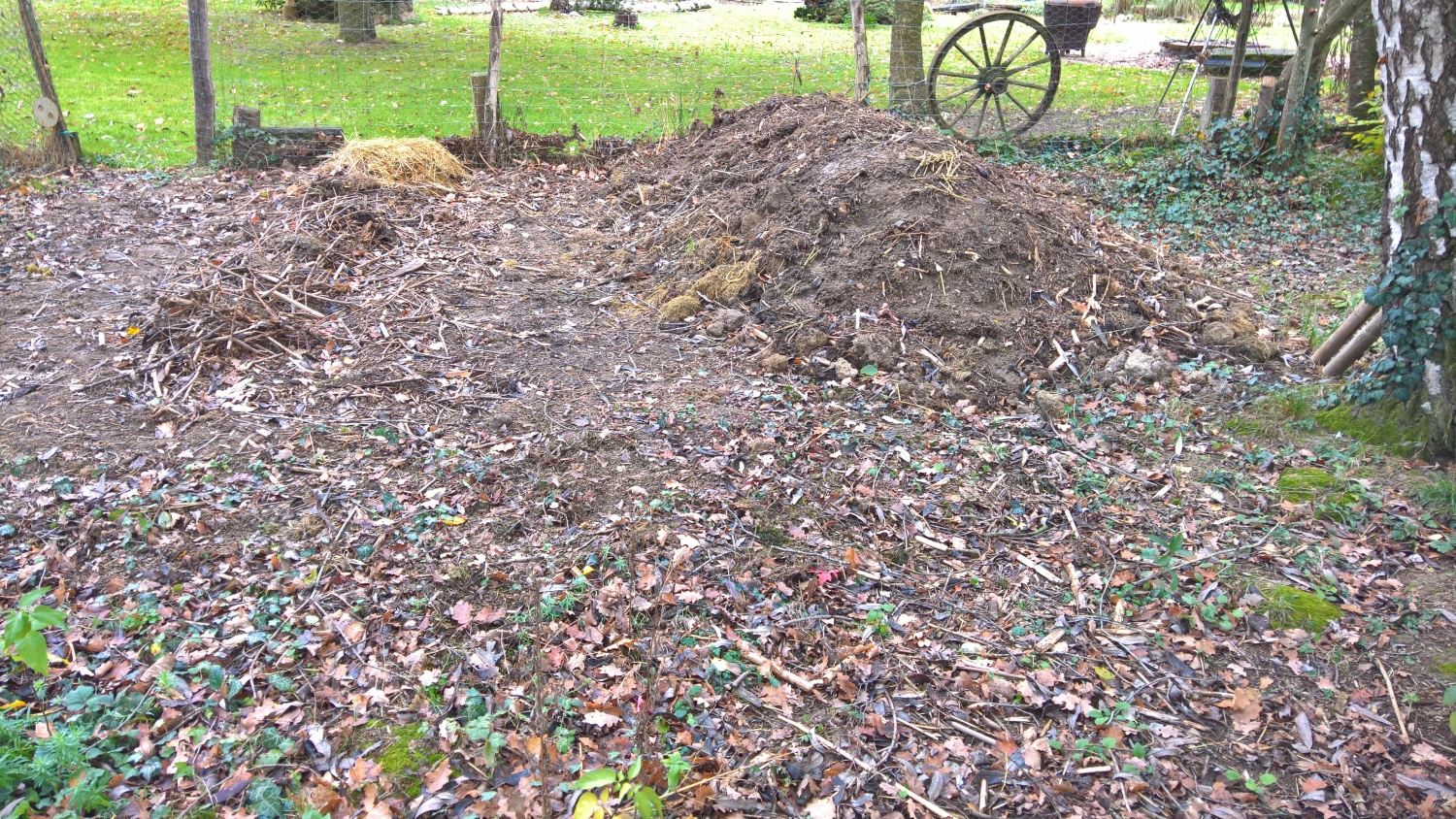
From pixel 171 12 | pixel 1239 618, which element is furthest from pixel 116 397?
pixel 171 12

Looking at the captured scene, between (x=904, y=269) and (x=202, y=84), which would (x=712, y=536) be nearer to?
(x=904, y=269)

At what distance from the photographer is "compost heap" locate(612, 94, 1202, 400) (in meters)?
5.05

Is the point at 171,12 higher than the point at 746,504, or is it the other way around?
the point at 171,12

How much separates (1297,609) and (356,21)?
1566cm

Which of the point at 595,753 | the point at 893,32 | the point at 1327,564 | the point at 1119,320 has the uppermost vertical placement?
the point at 893,32

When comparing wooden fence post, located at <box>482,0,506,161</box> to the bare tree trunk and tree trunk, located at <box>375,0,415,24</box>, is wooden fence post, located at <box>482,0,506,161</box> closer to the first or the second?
the bare tree trunk

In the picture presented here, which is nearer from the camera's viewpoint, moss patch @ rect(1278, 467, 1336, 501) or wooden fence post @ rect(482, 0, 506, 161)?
moss patch @ rect(1278, 467, 1336, 501)

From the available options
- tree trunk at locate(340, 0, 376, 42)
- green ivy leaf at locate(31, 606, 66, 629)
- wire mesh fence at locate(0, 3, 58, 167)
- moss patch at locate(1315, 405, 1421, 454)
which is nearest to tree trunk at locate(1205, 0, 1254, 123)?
moss patch at locate(1315, 405, 1421, 454)

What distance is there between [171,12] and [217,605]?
54.6ft

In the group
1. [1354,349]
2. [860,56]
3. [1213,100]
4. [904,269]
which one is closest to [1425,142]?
[1354,349]

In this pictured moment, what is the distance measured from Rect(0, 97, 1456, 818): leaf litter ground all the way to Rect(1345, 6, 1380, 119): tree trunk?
4.73 metres

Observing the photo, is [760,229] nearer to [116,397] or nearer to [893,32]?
[116,397]

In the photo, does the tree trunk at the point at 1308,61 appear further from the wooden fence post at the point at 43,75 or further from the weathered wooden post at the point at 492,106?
the wooden fence post at the point at 43,75

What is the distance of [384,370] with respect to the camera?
4.90m
